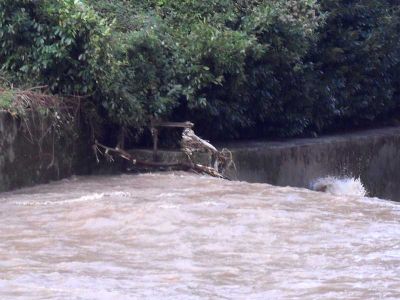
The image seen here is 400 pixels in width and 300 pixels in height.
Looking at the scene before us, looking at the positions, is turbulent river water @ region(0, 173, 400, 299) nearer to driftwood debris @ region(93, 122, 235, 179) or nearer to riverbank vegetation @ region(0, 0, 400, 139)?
driftwood debris @ region(93, 122, 235, 179)

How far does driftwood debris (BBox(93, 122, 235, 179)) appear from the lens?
509 inches

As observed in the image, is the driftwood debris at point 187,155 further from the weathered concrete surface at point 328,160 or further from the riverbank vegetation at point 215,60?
the weathered concrete surface at point 328,160

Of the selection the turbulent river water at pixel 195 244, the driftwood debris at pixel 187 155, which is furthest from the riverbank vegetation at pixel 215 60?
the turbulent river water at pixel 195 244

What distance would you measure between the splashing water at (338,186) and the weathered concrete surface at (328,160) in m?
0.13

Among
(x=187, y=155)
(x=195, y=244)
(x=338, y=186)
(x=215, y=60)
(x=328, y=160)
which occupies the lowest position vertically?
(x=338, y=186)

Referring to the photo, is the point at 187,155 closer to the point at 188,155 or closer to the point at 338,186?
the point at 188,155

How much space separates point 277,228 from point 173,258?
1592 millimetres

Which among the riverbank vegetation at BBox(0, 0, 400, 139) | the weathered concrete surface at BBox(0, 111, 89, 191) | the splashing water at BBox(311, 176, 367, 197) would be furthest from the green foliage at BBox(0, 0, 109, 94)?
the splashing water at BBox(311, 176, 367, 197)

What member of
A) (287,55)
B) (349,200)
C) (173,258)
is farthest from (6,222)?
(287,55)

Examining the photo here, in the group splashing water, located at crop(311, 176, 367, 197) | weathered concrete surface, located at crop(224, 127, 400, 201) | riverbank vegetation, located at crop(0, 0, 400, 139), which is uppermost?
riverbank vegetation, located at crop(0, 0, 400, 139)

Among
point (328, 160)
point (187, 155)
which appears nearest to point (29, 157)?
point (187, 155)

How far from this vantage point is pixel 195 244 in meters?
8.17

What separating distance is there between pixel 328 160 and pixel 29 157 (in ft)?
19.3

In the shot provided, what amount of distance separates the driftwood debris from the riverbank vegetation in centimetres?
36
